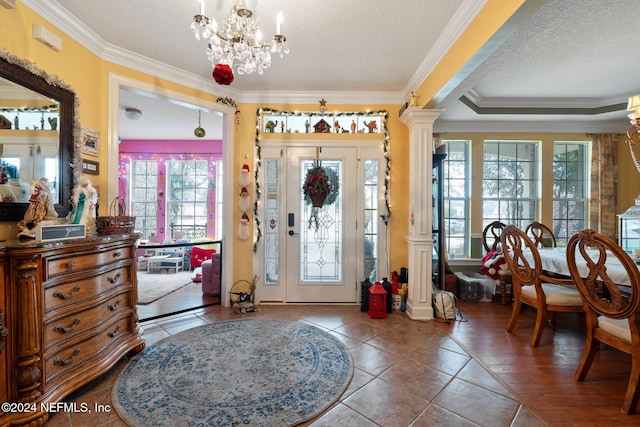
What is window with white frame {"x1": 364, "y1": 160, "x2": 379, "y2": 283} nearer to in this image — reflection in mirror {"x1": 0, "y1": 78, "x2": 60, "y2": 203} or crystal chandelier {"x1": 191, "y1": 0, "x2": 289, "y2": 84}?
crystal chandelier {"x1": 191, "y1": 0, "x2": 289, "y2": 84}

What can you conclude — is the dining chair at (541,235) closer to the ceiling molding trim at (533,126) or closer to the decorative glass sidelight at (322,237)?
the ceiling molding trim at (533,126)

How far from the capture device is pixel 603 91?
3.73m

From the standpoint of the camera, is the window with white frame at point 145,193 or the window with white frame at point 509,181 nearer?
the window with white frame at point 509,181

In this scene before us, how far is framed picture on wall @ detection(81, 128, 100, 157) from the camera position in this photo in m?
2.52

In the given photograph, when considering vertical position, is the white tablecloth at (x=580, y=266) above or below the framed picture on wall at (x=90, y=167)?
below

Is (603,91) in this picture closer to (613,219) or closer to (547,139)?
(547,139)

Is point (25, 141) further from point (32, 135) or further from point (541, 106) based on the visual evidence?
point (541, 106)

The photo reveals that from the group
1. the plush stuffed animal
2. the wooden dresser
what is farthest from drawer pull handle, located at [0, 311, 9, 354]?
the plush stuffed animal

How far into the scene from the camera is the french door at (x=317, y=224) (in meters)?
3.72

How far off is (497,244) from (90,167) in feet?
17.8

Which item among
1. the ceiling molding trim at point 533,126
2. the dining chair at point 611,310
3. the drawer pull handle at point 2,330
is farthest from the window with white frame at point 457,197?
the drawer pull handle at point 2,330

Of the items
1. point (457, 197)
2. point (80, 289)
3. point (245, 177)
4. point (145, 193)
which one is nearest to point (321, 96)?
point (245, 177)

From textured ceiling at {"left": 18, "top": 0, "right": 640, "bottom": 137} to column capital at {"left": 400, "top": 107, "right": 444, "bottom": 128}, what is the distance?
0.15 metres

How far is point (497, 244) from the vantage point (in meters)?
4.41
